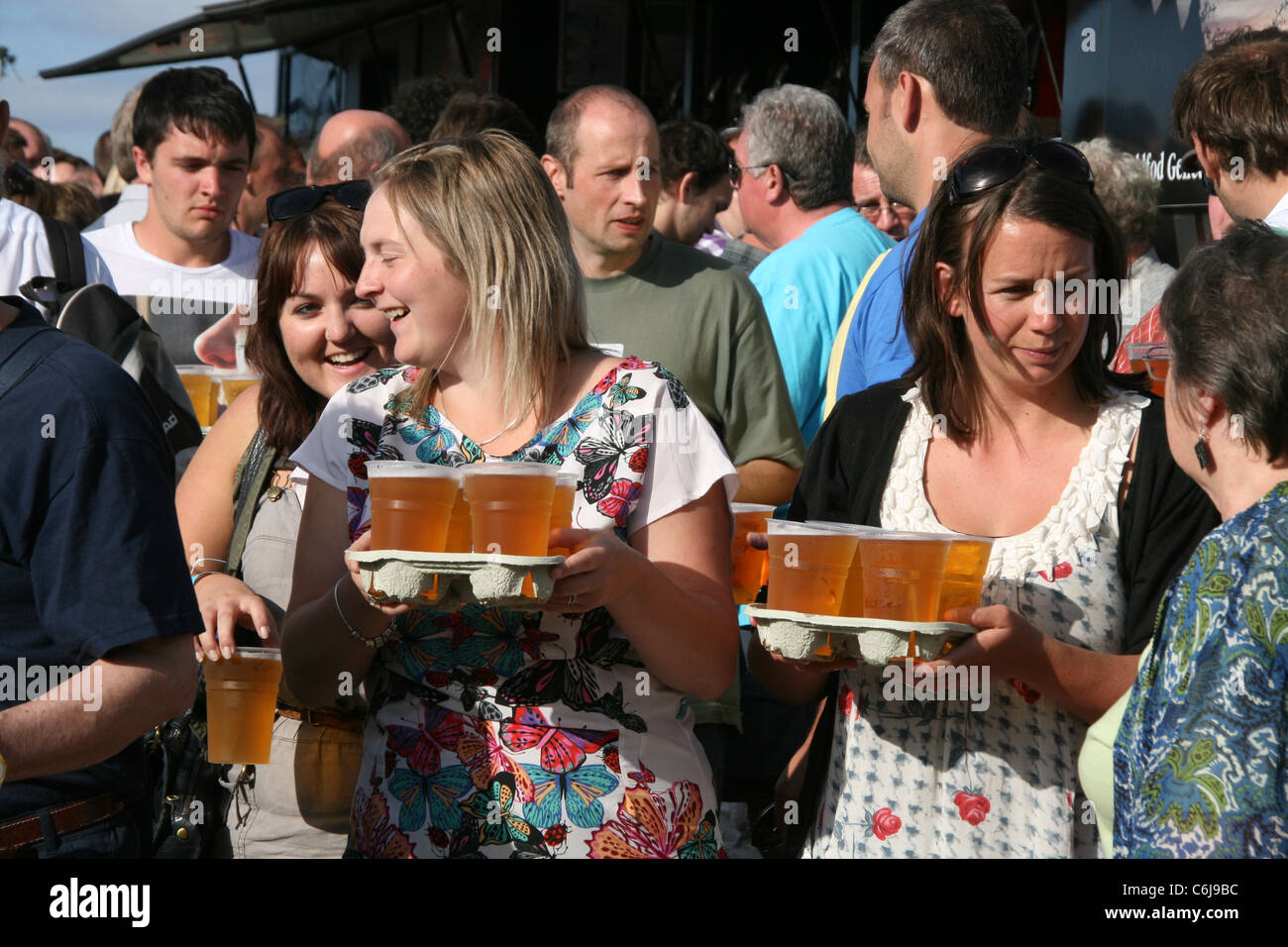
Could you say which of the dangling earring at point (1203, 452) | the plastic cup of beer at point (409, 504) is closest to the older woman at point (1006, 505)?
the dangling earring at point (1203, 452)

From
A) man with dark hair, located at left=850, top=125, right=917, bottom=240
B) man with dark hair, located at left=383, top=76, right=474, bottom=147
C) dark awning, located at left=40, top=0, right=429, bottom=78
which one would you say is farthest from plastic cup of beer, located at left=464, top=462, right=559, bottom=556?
dark awning, located at left=40, top=0, right=429, bottom=78

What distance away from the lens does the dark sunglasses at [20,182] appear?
19.0 ft

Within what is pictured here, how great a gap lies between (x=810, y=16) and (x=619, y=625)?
30.3 feet

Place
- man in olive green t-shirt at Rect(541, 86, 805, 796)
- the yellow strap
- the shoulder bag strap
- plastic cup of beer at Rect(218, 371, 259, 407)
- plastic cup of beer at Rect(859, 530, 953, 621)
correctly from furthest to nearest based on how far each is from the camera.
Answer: man in olive green t-shirt at Rect(541, 86, 805, 796), plastic cup of beer at Rect(218, 371, 259, 407), the yellow strap, the shoulder bag strap, plastic cup of beer at Rect(859, 530, 953, 621)

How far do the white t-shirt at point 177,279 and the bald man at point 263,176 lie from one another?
168cm

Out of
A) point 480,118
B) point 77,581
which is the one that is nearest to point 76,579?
point 77,581

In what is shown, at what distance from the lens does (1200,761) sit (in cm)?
178

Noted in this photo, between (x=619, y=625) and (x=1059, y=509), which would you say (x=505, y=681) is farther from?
(x=1059, y=509)

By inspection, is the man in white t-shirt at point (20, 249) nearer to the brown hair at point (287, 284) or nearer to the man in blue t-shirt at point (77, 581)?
the brown hair at point (287, 284)

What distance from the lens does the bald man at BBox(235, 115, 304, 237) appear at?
24.0 ft

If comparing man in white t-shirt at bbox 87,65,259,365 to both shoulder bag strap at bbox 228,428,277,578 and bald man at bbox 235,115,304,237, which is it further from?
shoulder bag strap at bbox 228,428,277,578

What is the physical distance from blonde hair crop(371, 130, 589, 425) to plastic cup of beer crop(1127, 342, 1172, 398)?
3.80 feet
